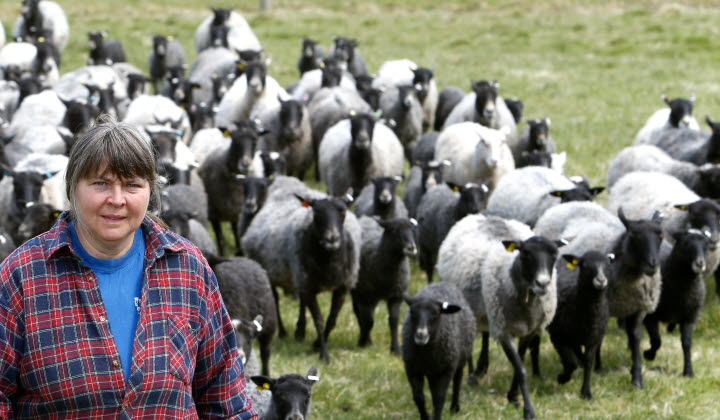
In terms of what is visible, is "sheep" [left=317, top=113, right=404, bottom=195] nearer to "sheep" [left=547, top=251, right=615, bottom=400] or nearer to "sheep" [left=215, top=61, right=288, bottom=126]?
"sheep" [left=215, top=61, right=288, bottom=126]

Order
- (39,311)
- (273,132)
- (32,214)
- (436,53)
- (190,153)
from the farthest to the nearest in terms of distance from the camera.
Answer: (436,53)
(273,132)
(190,153)
(32,214)
(39,311)

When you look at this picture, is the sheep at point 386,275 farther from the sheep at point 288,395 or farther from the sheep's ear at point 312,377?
the sheep at point 288,395

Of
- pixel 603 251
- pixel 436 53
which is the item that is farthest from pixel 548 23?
pixel 603 251

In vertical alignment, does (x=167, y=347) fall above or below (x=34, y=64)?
above

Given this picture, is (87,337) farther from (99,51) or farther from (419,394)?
(99,51)

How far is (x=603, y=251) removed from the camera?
860 cm

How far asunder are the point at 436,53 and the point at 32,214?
17076 millimetres

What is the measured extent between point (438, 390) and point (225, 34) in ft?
49.7

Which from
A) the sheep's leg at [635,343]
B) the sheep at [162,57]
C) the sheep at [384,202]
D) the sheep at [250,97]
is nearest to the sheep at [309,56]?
the sheep at [162,57]

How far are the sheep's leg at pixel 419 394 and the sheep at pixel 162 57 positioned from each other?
1466cm

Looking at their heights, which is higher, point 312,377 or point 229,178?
point 312,377

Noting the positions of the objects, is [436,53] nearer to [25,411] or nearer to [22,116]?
[22,116]

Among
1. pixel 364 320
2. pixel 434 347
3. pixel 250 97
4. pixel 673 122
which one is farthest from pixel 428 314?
pixel 250 97

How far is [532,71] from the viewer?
23.1 meters
